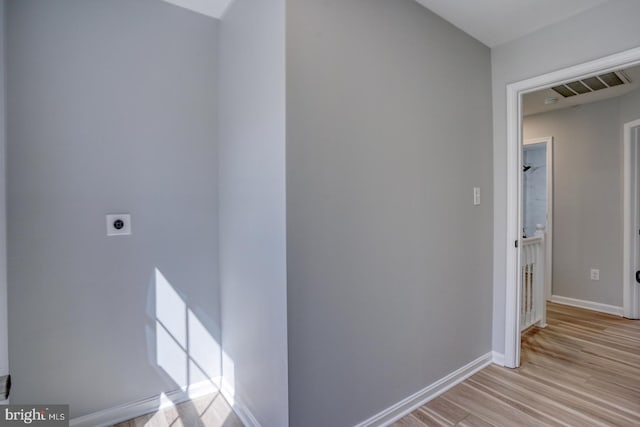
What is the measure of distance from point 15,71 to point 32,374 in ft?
4.86

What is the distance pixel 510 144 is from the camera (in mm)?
2311

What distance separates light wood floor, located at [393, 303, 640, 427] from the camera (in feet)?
5.85

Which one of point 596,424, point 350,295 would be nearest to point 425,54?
point 350,295

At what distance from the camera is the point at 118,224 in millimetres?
1763

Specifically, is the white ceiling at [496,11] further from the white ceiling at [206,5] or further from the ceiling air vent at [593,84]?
the ceiling air vent at [593,84]

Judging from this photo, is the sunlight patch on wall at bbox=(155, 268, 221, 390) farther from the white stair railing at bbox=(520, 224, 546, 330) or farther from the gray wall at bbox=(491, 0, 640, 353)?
the white stair railing at bbox=(520, 224, 546, 330)

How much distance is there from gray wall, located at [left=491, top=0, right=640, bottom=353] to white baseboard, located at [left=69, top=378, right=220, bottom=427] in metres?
2.15

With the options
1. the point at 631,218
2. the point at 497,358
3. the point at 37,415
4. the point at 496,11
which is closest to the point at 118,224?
the point at 37,415

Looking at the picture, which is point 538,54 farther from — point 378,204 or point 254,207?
point 254,207

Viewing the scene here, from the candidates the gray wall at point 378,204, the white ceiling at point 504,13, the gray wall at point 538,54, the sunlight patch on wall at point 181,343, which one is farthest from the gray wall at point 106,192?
the gray wall at point 538,54

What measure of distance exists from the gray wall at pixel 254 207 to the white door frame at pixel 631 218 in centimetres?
397

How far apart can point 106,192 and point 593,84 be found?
4.22 meters

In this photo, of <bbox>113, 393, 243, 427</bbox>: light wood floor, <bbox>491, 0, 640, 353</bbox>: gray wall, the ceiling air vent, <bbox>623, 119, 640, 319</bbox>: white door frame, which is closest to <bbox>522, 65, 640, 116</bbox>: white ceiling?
the ceiling air vent

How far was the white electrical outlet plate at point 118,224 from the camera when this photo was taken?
5.74ft
